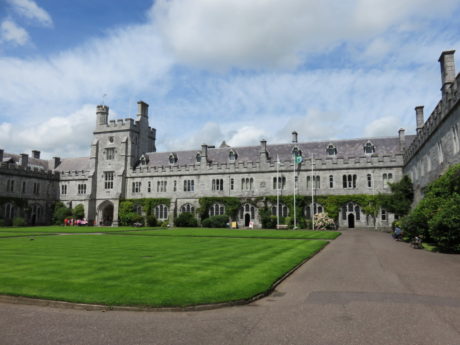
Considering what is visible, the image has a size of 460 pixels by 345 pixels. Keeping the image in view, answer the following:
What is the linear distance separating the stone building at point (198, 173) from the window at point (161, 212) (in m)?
0.16

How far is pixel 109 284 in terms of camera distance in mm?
9555

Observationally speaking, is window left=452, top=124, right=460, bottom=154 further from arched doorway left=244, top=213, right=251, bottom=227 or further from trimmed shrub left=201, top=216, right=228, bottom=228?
trimmed shrub left=201, top=216, right=228, bottom=228

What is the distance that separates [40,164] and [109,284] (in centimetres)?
6168

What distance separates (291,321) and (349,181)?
4041cm

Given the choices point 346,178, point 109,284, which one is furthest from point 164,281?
point 346,178

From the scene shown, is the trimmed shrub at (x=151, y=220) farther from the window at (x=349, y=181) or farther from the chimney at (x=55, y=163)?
the window at (x=349, y=181)

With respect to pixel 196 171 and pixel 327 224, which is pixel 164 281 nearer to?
pixel 327 224

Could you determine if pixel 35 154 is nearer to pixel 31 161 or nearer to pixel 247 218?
pixel 31 161

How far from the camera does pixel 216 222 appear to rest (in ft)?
155

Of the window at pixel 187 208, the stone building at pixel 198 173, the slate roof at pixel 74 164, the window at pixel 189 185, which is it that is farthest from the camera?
the slate roof at pixel 74 164

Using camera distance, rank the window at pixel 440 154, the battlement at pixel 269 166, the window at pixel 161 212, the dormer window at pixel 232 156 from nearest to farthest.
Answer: the window at pixel 440 154 → the battlement at pixel 269 166 → the dormer window at pixel 232 156 → the window at pixel 161 212

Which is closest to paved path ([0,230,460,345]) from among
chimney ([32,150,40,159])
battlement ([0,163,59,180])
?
battlement ([0,163,59,180])

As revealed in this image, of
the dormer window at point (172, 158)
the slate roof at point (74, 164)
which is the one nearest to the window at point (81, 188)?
the slate roof at point (74, 164)

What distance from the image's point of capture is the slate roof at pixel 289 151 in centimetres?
4594
